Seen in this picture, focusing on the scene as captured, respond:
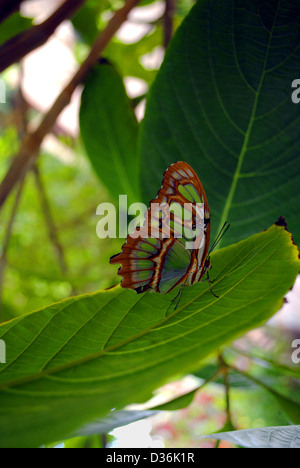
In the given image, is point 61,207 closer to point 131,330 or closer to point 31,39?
point 31,39

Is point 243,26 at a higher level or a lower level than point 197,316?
higher

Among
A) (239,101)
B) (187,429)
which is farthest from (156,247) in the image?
(187,429)

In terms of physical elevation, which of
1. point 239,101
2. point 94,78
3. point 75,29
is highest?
point 75,29

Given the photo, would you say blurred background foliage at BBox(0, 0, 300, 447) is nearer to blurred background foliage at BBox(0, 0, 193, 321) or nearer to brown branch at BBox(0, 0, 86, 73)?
blurred background foliage at BBox(0, 0, 193, 321)

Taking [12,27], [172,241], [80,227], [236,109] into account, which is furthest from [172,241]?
[80,227]

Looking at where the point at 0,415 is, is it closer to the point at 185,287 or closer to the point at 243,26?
the point at 185,287
